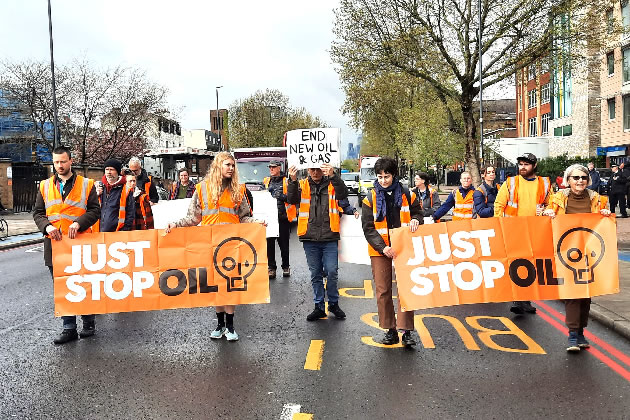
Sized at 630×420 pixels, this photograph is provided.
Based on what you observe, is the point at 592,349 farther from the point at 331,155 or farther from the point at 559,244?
the point at 331,155

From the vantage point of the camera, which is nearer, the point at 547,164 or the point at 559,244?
the point at 559,244

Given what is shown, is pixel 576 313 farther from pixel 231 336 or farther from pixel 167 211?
pixel 167 211

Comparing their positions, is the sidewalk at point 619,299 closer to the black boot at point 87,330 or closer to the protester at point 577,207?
the protester at point 577,207

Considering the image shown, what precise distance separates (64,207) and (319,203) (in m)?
2.87

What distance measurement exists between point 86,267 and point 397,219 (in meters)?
3.34

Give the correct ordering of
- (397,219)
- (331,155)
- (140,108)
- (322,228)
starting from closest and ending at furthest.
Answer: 1. (397,219)
2. (322,228)
3. (331,155)
4. (140,108)

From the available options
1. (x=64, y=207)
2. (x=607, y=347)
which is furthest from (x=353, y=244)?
(x=64, y=207)

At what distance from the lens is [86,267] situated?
6.78 m

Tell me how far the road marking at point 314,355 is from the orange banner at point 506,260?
0.96 metres

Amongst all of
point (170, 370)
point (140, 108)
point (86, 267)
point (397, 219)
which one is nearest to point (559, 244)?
point (397, 219)

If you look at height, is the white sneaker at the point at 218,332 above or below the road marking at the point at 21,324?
above

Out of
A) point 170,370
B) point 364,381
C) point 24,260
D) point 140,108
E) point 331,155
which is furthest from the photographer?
point 140,108

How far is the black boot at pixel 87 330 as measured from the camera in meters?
6.93

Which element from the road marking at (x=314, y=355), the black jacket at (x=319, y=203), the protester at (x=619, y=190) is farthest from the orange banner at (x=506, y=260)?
the protester at (x=619, y=190)
